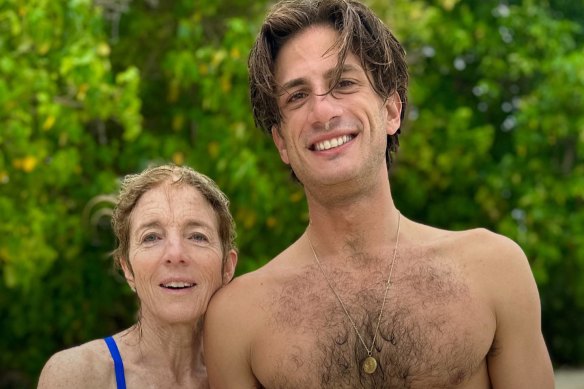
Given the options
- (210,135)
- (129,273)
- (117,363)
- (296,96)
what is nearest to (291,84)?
(296,96)

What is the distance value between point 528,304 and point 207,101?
456 cm

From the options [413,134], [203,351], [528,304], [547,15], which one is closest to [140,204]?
[203,351]

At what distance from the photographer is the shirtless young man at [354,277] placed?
123 inches

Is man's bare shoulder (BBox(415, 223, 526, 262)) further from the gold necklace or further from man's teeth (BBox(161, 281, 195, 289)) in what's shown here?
man's teeth (BBox(161, 281, 195, 289))

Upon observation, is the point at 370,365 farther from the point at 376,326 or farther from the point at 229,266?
the point at 229,266

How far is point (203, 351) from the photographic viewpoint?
11.0ft

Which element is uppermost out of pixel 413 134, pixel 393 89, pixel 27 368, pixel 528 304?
pixel 393 89

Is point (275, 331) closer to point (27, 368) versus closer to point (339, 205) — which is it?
point (339, 205)

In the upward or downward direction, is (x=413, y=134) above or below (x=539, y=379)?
below

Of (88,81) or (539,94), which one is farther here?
(539,94)

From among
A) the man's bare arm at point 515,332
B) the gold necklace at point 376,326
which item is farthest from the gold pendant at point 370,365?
the man's bare arm at point 515,332

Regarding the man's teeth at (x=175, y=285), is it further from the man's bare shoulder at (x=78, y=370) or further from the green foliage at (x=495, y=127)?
the green foliage at (x=495, y=127)

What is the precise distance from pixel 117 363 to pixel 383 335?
816 millimetres

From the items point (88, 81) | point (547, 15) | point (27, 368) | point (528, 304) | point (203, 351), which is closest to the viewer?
point (528, 304)
